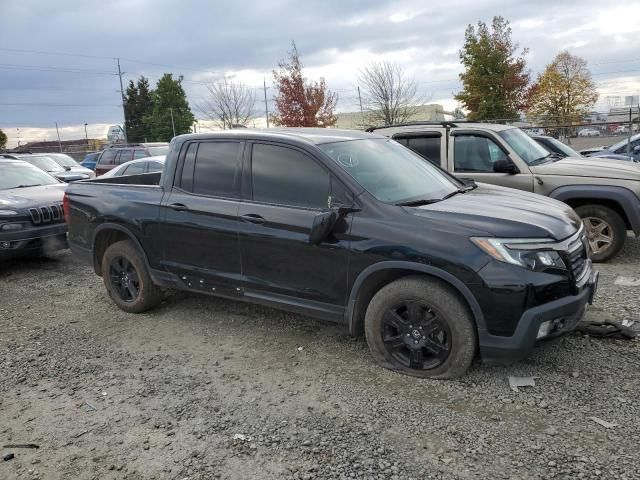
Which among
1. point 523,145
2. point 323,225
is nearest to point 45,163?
point 523,145

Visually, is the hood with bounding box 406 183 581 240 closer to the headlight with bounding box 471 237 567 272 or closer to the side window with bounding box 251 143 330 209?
the headlight with bounding box 471 237 567 272

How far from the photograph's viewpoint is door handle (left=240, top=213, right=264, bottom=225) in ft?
13.5

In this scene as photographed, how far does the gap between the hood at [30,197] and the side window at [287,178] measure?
4.56 meters

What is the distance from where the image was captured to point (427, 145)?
7.23 m

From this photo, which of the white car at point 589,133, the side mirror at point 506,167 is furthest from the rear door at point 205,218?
the white car at point 589,133

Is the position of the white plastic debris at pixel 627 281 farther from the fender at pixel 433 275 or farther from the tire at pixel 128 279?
the tire at pixel 128 279

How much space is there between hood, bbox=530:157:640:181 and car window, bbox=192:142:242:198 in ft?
13.4

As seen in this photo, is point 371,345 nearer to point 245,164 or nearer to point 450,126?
point 245,164

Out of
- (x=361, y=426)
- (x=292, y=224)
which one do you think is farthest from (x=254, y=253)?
(x=361, y=426)

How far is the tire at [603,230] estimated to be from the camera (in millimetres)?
6238

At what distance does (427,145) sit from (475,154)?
0.66m

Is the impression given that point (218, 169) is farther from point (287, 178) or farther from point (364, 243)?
point (364, 243)

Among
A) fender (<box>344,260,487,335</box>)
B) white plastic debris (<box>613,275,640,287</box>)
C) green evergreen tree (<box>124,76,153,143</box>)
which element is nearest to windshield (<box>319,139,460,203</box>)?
fender (<box>344,260,487,335</box>)

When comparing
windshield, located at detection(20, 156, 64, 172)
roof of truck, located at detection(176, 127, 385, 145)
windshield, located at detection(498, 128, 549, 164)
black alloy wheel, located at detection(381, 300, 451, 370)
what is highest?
windshield, located at detection(20, 156, 64, 172)
